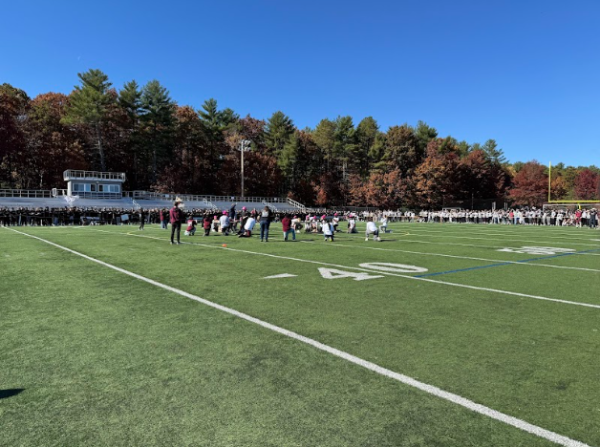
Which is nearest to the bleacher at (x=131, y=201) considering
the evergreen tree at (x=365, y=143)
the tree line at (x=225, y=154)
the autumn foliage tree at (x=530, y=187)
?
the tree line at (x=225, y=154)

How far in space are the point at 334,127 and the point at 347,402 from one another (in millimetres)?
84011

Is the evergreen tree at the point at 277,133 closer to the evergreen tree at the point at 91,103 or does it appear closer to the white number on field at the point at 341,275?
the evergreen tree at the point at 91,103

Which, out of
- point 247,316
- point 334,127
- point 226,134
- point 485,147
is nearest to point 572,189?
point 485,147

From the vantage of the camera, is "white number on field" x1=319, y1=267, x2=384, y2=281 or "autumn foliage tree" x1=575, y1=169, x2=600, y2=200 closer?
"white number on field" x1=319, y1=267, x2=384, y2=281

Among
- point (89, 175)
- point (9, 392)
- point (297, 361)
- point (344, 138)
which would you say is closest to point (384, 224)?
point (297, 361)

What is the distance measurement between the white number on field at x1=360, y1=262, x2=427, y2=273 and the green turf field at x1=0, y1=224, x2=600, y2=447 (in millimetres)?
1077

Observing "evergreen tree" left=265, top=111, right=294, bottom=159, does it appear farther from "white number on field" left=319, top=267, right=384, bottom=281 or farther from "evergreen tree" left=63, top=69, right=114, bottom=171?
"white number on field" left=319, top=267, right=384, bottom=281

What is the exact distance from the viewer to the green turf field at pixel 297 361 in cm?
285

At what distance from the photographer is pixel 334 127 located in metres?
84.3

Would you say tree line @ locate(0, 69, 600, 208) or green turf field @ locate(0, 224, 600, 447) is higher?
tree line @ locate(0, 69, 600, 208)

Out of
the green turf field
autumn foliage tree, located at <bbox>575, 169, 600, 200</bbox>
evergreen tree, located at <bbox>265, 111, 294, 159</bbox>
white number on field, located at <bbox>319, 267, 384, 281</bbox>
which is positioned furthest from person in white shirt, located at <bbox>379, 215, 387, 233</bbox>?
autumn foliage tree, located at <bbox>575, 169, 600, 200</bbox>

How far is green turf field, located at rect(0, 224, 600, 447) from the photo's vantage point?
2.85 meters

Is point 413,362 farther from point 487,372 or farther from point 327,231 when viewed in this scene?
point 327,231

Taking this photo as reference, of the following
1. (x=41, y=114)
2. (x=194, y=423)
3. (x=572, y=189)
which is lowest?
(x=194, y=423)
